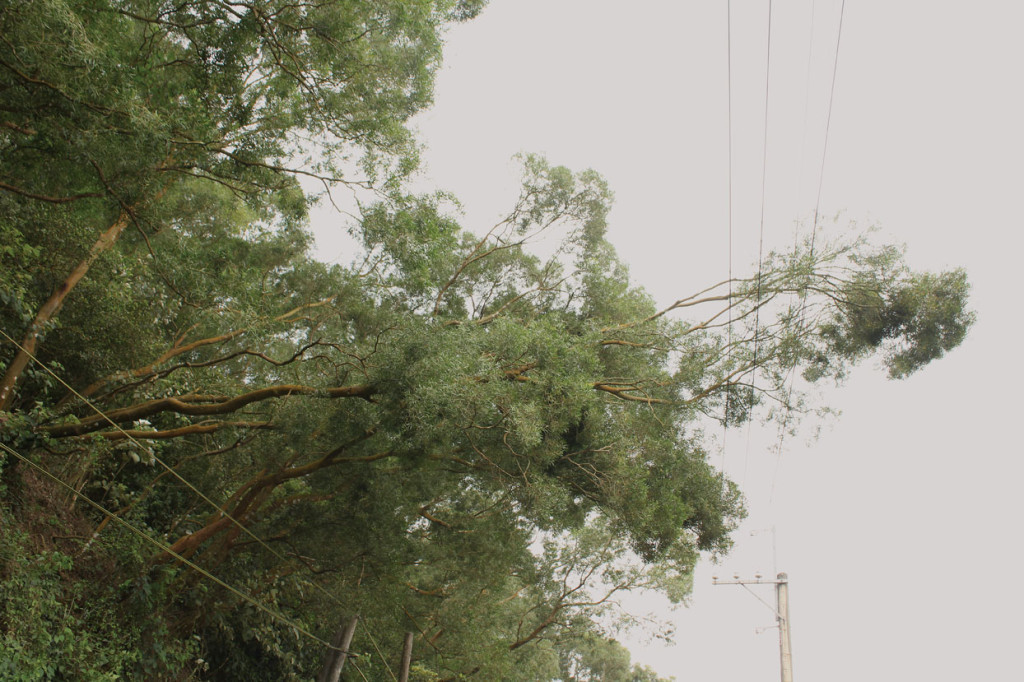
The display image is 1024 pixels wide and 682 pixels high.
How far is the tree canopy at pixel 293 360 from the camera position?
24.8ft

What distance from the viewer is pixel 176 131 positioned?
7.09 meters

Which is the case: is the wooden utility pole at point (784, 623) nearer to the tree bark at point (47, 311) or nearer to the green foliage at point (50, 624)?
the green foliage at point (50, 624)

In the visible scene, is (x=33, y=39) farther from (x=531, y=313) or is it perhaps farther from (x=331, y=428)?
(x=531, y=313)

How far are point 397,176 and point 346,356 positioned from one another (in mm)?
2324

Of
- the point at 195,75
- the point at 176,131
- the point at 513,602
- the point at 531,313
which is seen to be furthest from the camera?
the point at 513,602

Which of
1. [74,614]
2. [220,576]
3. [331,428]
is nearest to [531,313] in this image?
[331,428]

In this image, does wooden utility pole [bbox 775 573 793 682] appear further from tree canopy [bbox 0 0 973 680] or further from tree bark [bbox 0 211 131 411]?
tree bark [bbox 0 211 131 411]

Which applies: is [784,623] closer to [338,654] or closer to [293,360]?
[338,654]

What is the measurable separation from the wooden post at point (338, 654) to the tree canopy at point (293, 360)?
1.21 feet

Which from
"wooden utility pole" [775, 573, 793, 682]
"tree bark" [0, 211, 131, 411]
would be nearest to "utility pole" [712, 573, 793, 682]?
"wooden utility pole" [775, 573, 793, 682]

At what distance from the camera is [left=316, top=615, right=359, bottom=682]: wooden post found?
12.9 meters

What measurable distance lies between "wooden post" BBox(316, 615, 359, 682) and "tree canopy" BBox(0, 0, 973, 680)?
37 cm

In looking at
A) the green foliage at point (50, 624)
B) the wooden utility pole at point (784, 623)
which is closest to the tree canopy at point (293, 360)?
the green foliage at point (50, 624)

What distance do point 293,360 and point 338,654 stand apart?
23.3 feet
